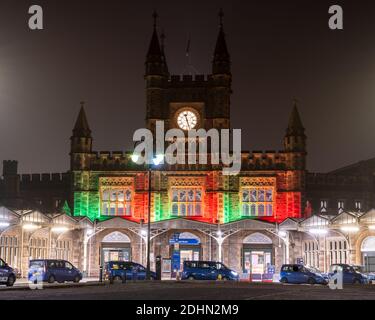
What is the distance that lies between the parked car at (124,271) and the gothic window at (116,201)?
1292 cm

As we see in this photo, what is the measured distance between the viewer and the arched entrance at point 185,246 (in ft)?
188

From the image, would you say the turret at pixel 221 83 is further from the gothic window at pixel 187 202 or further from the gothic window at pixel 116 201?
the gothic window at pixel 116 201

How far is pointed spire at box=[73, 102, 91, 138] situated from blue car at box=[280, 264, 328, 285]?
23.7 m

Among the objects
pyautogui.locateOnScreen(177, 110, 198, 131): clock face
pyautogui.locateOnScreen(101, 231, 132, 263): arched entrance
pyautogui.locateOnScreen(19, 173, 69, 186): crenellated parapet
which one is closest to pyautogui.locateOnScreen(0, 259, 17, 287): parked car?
pyautogui.locateOnScreen(101, 231, 132, 263): arched entrance

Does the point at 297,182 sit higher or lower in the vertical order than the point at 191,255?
higher

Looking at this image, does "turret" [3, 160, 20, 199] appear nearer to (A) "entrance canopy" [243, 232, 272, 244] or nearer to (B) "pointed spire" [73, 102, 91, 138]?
(B) "pointed spire" [73, 102, 91, 138]

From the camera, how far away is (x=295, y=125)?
60.9 metres

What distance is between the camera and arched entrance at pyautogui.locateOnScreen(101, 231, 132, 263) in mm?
58281

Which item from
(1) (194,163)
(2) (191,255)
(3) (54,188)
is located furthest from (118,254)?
(3) (54,188)

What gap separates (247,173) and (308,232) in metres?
9.17

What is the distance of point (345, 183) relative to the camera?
70.1m
